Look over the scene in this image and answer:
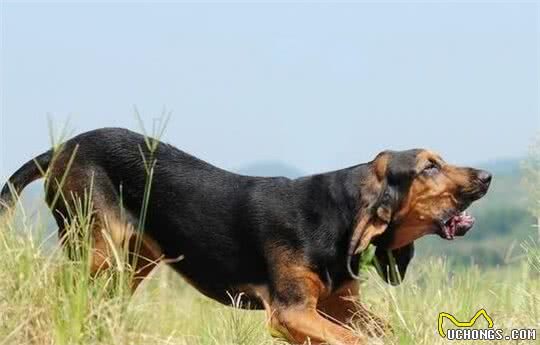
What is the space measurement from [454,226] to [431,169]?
0.39 meters

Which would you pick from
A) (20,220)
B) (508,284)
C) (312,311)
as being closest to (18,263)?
(20,220)

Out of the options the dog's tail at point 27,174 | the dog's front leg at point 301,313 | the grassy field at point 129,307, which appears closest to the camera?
the grassy field at point 129,307

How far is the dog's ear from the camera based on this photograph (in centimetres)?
703

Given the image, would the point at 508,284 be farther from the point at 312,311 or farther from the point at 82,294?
the point at 82,294

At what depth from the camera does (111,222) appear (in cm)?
702

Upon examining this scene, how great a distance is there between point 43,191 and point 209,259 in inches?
47.4

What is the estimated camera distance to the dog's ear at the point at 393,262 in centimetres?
703

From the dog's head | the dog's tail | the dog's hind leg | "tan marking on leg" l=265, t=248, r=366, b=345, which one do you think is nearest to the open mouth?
the dog's head

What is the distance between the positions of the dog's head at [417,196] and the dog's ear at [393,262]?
9 centimetres

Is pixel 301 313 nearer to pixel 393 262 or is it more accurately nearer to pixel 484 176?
pixel 393 262

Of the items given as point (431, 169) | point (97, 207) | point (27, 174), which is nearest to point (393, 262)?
point (431, 169)

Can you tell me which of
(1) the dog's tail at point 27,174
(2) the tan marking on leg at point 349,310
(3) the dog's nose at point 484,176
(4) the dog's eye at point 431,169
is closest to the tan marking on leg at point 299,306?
(2) the tan marking on leg at point 349,310

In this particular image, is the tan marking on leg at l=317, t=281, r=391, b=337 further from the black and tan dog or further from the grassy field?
the grassy field

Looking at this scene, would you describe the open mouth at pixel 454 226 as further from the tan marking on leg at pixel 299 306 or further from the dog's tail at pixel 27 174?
the dog's tail at pixel 27 174
